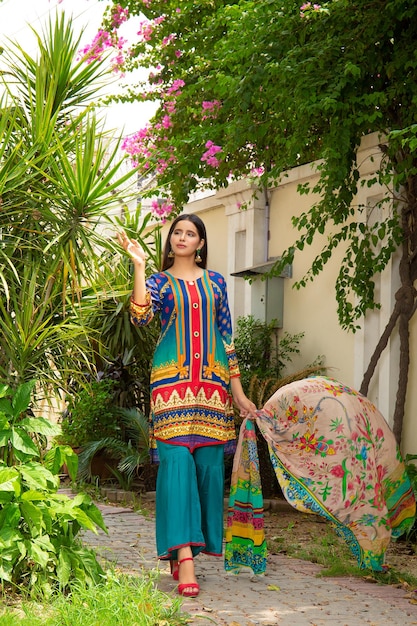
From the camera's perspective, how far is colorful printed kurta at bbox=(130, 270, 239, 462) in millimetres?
4586

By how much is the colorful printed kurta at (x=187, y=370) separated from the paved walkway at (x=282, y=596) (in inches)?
27.6

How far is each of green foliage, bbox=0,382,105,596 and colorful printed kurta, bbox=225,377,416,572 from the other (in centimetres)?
96

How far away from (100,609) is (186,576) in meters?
0.90

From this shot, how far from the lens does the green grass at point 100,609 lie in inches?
135

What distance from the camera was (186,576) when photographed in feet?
14.3

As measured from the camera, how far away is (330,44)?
584 centimetres

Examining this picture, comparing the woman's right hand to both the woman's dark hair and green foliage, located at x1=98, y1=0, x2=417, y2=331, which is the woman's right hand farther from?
green foliage, located at x1=98, y1=0, x2=417, y2=331

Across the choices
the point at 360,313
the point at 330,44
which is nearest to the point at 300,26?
the point at 330,44

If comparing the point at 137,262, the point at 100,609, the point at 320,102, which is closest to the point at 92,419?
the point at 320,102

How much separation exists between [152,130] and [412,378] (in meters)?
3.27

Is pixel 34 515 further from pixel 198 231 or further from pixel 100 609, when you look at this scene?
pixel 198 231

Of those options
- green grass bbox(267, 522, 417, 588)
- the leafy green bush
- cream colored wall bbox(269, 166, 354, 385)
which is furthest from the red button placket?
the leafy green bush

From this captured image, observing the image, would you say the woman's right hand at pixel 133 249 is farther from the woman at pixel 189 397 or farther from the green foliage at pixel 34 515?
the green foliage at pixel 34 515

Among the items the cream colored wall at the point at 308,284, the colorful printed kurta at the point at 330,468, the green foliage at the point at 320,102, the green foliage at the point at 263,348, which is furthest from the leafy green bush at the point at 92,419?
the colorful printed kurta at the point at 330,468
